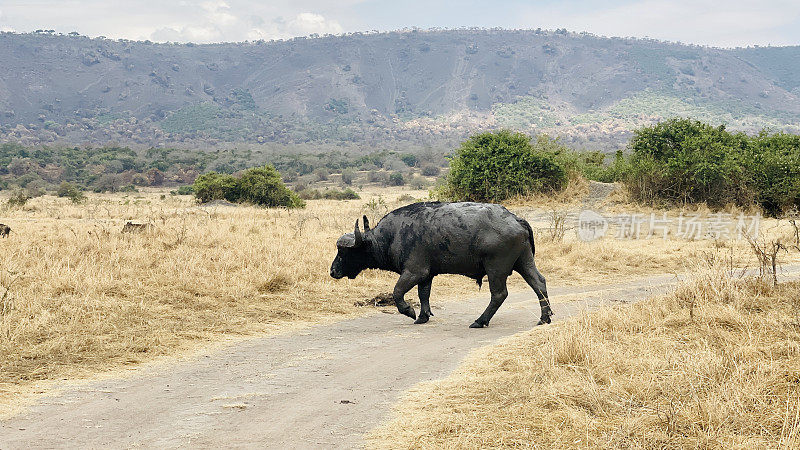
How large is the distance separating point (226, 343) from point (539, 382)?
4.80m

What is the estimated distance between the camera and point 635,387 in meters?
5.89

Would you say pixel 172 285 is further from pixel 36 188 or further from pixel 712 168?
pixel 36 188

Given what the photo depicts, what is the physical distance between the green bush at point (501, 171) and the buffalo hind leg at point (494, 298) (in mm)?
20059

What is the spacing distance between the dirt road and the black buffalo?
1.95 ft

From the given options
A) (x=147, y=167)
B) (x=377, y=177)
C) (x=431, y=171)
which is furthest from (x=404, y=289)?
(x=431, y=171)

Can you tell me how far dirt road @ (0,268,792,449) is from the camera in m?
5.73

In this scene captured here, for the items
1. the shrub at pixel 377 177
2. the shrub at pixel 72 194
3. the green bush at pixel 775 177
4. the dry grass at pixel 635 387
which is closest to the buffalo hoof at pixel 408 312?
the dry grass at pixel 635 387

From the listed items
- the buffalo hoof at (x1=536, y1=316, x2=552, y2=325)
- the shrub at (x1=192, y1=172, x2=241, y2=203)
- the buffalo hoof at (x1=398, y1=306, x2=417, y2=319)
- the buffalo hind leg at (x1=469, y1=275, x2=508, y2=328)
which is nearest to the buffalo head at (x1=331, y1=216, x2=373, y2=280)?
the buffalo hoof at (x1=398, y1=306, x2=417, y2=319)

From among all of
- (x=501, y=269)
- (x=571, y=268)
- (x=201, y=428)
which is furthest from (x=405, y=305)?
(x=571, y=268)

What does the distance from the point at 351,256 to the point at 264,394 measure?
479cm

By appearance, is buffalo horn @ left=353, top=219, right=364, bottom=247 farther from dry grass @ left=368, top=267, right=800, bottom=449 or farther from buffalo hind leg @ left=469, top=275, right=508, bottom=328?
dry grass @ left=368, top=267, right=800, bottom=449

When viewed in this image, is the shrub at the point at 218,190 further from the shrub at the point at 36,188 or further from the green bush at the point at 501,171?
the shrub at the point at 36,188

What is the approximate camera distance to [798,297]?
8.34 metres

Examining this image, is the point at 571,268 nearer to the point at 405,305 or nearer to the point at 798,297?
the point at 405,305
